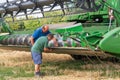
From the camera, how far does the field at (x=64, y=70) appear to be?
8.66 metres

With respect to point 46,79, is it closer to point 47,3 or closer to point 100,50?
point 100,50

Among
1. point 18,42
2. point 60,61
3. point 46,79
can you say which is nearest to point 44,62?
point 60,61

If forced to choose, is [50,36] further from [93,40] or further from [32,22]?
[32,22]

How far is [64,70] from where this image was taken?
9.60 meters

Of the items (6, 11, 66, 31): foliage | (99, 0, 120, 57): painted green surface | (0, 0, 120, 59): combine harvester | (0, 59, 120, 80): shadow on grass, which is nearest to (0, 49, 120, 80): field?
(0, 59, 120, 80): shadow on grass

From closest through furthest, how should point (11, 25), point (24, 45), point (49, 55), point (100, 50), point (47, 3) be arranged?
point (100, 50) → point (24, 45) → point (47, 3) → point (11, 25) → point (49, 55)

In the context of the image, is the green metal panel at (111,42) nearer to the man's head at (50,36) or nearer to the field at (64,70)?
the field at (64,70)

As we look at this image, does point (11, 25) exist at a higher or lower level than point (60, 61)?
higher

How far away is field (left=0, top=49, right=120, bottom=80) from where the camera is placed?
28.4ft

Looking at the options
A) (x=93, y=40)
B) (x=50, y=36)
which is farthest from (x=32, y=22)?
(x=93, y=40)

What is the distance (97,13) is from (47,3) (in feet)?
5.36

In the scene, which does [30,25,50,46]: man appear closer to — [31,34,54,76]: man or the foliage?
[31,34,54,76]: man

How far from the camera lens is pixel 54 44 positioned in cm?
899

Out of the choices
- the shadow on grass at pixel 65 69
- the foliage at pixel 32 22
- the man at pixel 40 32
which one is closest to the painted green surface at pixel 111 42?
the shadow on grass at pixel 65 69
